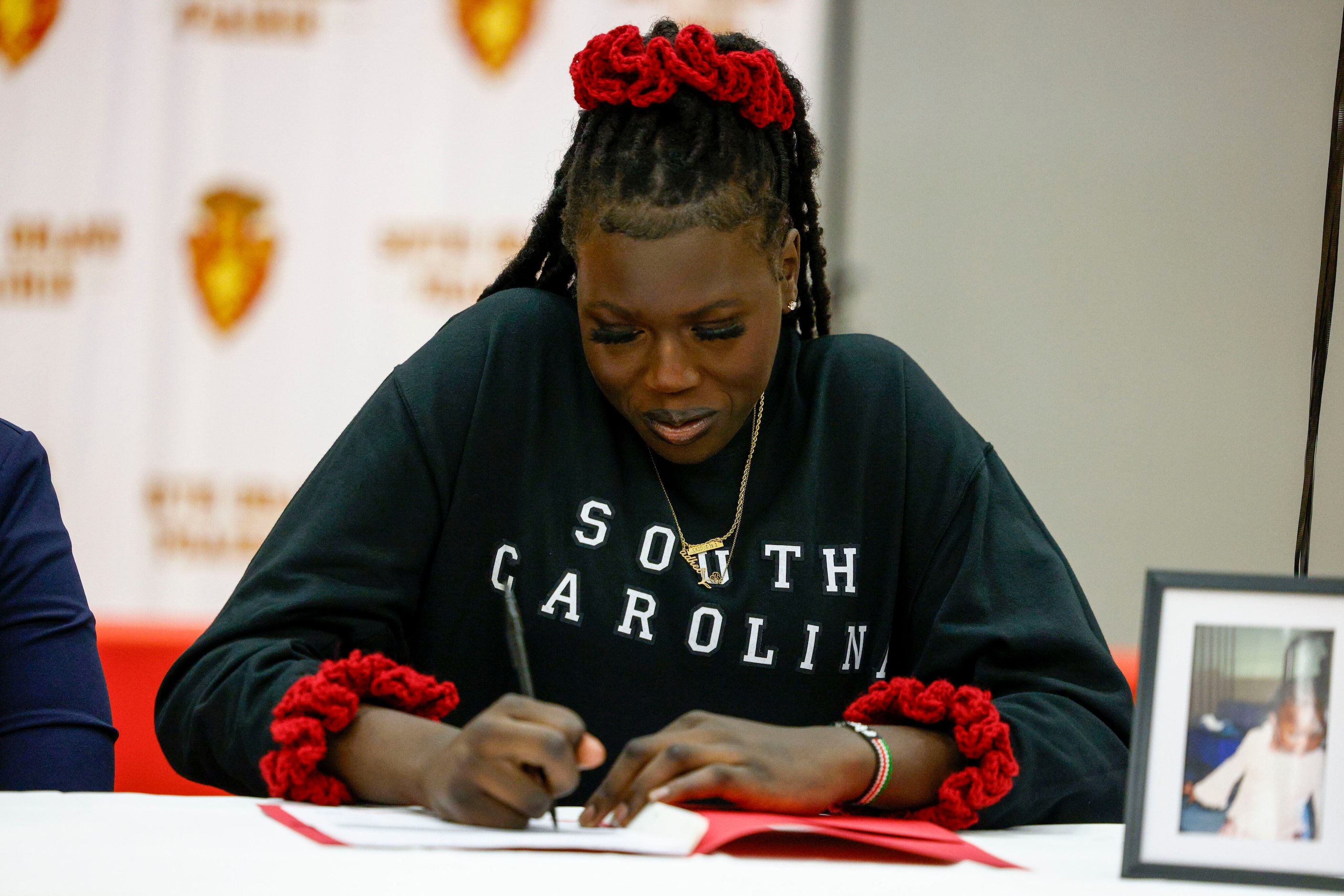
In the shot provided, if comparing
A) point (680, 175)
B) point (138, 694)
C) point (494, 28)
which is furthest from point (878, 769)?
point (494, 28)

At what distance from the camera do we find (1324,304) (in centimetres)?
95

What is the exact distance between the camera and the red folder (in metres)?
0.74

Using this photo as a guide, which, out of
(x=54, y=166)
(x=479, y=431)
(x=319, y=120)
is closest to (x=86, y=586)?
(x=54, y=166)

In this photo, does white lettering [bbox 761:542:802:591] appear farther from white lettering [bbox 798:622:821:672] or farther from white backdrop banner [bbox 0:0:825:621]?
white backdrop banner [bbox 0:0:825:621]

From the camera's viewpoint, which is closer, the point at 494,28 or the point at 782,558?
the point at 782,558

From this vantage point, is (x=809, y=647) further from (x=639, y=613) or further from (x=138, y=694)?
(x=138, y=694)

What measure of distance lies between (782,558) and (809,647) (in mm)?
87

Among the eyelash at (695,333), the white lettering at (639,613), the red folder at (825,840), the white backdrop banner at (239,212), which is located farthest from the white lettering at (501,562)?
the white backdrop banner at (239,212)

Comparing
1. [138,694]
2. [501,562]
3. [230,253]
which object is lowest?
[138,694]

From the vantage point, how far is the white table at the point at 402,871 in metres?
0.62

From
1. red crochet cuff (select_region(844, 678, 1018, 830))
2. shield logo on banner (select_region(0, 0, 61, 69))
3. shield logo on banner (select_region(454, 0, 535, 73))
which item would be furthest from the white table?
shield logo on banner (select_region(0, 0, 61, 69))

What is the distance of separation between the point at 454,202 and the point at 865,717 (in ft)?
5.92

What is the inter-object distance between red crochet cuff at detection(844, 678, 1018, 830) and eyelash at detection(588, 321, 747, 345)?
0.32 meters

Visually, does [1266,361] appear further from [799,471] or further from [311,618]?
[311,618]
